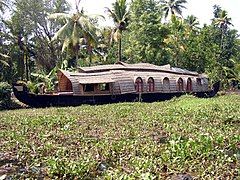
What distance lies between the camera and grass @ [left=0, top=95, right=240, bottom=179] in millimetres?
6395

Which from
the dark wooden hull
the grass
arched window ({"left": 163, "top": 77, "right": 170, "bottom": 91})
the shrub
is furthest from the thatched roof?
the grass

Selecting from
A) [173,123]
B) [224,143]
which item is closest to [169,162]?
[224,143]

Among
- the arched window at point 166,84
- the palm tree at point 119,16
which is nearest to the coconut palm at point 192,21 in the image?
the palm tree at point 119,16

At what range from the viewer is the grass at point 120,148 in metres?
6.39

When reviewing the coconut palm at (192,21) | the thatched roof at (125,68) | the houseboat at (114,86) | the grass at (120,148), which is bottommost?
the grass at (120,148)

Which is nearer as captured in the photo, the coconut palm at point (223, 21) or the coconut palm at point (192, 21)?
the coconut palm at point (223, 21)

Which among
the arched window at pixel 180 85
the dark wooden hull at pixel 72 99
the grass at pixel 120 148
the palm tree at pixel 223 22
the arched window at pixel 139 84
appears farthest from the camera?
the palm tree at pixel 223 22

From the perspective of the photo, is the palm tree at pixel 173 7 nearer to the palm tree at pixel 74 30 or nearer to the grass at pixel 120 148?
the palm tree at pixel 74 30

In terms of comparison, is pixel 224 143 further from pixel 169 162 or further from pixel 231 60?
pixel 231 60

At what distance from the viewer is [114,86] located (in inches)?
955

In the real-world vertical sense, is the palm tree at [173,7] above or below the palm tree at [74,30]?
above

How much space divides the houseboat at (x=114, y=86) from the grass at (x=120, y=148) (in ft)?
26.6

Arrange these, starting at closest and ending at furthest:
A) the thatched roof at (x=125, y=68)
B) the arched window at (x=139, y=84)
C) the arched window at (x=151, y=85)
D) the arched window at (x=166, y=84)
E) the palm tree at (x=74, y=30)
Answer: the thatched roof at (x=125, y=68) < the arched window at (x=139, y=84) < the palm tree at (x=74, y=30) < the arched window at (x=151, y=85) < the arched window at (x=166, y=84)

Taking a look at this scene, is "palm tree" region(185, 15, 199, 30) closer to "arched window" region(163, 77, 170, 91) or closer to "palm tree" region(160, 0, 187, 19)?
"palm tree" region(160, 0, 187, 19)
